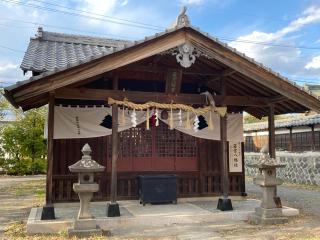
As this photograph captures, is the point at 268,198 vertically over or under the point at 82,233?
over

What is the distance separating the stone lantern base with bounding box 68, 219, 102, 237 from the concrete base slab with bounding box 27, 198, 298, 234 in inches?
23.1

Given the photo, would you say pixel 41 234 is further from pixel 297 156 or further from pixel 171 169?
pixel 297 156

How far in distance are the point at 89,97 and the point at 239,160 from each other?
20.2 ft

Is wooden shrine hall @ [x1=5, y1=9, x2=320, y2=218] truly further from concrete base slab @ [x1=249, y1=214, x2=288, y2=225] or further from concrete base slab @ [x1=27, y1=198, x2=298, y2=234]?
concrete base slab @ [x1=249, y1=214, x2=288, y2=225]

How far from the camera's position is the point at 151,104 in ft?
32.4

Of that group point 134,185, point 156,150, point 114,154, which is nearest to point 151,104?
point 114,154

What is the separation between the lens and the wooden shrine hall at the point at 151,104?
8859mm

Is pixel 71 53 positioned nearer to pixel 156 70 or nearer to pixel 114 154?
pixel 156 70

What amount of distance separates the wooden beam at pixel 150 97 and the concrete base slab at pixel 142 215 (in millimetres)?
3043

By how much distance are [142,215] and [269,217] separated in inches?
128

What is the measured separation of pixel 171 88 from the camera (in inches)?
420

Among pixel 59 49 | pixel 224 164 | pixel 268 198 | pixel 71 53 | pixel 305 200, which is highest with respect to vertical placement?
pixel 59 49

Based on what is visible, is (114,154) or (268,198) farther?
(268,198)

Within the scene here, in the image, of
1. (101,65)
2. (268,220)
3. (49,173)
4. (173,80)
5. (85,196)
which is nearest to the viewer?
(85,196)
